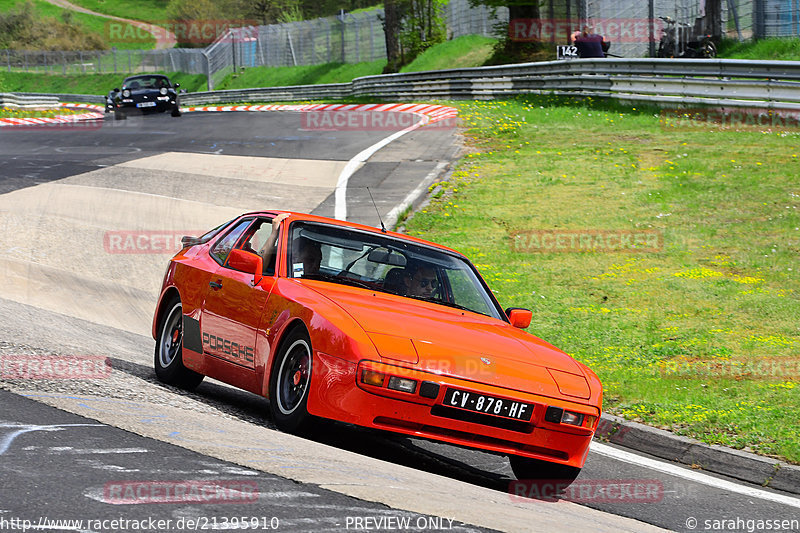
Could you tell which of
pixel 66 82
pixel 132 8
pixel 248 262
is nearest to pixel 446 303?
pixel 248 262

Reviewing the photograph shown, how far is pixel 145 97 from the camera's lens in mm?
36969

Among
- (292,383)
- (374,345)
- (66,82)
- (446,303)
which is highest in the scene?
(66,82)

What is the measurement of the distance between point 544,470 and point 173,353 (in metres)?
3.10

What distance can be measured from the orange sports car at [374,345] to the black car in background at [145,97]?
3052 cm

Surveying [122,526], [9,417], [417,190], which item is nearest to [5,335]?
[9,417]

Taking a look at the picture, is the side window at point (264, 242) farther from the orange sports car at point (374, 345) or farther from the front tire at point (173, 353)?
the front tire at point (173, 353)

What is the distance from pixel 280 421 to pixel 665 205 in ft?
39.1

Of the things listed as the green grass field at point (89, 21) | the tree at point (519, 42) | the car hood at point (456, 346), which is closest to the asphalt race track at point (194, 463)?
the car hood at point (456, 346)

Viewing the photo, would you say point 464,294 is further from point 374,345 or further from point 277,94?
point 277,94

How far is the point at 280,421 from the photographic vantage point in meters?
5.87

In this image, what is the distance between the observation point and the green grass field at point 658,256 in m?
8.54

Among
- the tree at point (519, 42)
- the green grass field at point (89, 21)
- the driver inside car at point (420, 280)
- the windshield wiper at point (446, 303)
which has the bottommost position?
the windshield wiper at point (446, 303)

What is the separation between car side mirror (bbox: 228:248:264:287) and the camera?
21.5ft

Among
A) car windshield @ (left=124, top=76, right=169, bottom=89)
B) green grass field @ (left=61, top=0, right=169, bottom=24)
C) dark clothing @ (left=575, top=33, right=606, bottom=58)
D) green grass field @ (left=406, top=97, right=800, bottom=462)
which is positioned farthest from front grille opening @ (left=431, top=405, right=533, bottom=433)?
green grass field @ (left=61, top=0, right=169, bottom=24)
